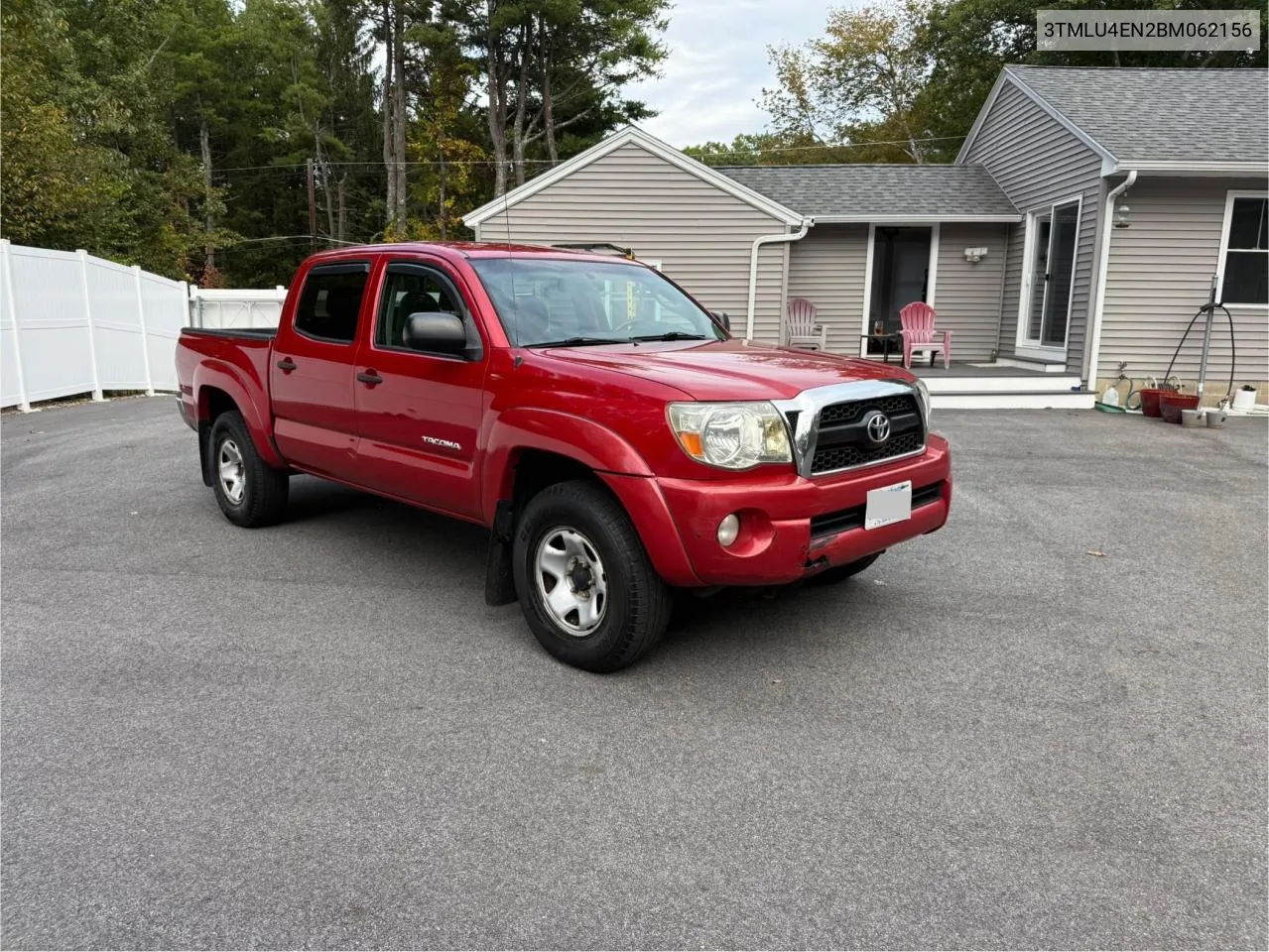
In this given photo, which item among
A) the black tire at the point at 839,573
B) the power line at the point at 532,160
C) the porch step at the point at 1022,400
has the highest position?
the power line at the point at 532,160

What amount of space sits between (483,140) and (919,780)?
34029 mm

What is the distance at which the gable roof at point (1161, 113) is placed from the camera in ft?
37.7

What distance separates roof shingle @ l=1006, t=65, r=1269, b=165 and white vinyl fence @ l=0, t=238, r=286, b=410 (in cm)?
1343

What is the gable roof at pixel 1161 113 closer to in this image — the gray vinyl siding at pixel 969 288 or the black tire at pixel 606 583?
the gray vinyl siding at pixel 969 288

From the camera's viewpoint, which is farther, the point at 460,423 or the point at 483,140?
the point at 483,140

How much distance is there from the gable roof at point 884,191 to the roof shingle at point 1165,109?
1.86 meters

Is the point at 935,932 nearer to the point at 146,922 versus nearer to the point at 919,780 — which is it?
the point at 919,780

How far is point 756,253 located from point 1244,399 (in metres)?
7.42

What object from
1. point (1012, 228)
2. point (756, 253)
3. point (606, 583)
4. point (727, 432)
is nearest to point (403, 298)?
point (606, 583)

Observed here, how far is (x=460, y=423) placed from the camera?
415 centimetres

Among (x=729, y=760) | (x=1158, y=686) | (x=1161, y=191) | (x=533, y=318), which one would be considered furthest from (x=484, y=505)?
(x=1161, y=191)

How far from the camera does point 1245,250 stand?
12.1 m

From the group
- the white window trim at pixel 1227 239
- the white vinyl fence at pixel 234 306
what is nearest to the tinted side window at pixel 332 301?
the white window trim at pixel 1227 239

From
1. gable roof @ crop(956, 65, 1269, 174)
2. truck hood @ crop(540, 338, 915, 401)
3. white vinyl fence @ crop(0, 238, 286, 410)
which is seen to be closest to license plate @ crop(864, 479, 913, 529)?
truck hood @ crop(540, 338, 915, 401)
